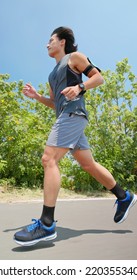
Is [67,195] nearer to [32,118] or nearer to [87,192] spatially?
[87,192]

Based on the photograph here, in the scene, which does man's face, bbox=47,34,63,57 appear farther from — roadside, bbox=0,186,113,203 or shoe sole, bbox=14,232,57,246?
roadside, bbox=0,186,113,203

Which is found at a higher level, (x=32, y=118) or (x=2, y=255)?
(x=32, y=118)

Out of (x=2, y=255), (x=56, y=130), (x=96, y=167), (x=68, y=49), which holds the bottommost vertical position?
(x=2, y=255)

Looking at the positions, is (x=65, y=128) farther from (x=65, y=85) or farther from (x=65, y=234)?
(x=65, y=234)

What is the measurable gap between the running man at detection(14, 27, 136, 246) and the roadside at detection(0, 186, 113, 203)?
2829mm

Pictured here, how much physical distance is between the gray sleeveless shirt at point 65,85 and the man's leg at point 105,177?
0.43 m

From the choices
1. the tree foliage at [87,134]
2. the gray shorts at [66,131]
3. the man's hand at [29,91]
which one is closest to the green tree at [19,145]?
the tree foliage at [87,134]

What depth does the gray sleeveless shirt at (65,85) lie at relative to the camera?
12.0ft

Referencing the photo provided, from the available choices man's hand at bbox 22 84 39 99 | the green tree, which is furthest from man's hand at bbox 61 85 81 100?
the green tree

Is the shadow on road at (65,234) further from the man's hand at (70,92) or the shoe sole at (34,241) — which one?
the man's hand at (70,92)

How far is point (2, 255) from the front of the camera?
3.20 meters

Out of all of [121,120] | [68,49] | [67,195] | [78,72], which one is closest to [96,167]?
[78,72]

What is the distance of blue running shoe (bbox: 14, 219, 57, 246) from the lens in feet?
11.1

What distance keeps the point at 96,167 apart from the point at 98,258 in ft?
3.68
